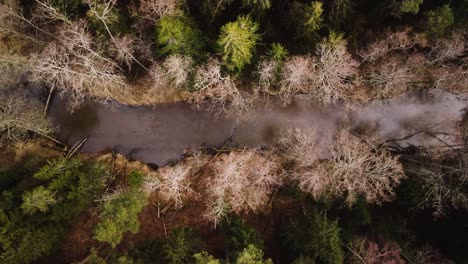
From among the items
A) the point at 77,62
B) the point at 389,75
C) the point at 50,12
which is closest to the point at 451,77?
the point at 389,75

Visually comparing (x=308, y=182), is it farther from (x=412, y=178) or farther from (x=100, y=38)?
(x=100, y=38)

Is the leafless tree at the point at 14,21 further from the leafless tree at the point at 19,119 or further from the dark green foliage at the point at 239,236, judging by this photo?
the dark green foliage at the point at 239,236

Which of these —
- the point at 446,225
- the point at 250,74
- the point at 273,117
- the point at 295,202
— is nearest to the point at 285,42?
the point at 250,74

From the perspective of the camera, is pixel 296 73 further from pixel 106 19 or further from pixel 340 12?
pixel 106 19

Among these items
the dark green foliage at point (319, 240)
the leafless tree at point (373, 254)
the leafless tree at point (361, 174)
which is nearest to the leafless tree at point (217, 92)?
the leafless tree at point (361, 174)

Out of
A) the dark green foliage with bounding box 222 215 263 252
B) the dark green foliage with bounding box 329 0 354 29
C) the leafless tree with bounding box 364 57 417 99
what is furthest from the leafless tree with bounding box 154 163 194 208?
the leafless tree with bounding box 364 57 417 99

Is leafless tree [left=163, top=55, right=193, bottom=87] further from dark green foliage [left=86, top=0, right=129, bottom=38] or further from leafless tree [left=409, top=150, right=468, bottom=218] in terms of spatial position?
leafless tree [left=409, top=150, right=468, bottom=218]
